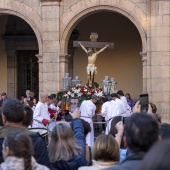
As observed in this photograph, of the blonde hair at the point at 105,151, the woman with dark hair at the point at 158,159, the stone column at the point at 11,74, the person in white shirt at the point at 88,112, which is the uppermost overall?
the stone column at the point at 11,74

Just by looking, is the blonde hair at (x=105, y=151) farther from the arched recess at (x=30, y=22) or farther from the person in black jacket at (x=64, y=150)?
the arched recess at (x=30, y=22)

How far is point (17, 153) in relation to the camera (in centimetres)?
382

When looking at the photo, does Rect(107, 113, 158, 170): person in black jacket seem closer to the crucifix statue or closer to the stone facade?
the crucifix statue

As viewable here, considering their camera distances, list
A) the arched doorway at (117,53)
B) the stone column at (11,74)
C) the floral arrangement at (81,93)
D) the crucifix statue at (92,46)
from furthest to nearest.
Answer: the stone column at (11,74)
the arched doorway at (117,53)
the crucifix statue at (92,46)
the floral arrangement at (81,93)

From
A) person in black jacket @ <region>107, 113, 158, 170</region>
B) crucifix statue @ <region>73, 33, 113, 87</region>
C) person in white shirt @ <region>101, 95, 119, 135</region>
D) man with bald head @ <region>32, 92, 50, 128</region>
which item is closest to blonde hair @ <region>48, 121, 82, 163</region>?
person in black jacket @ <region>107, 113, 158, 170</region>

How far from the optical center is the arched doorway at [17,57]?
71.5 feet

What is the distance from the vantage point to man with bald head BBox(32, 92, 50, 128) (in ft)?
36.3

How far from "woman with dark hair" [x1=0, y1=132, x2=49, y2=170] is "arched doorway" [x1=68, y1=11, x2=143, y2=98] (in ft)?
57.4

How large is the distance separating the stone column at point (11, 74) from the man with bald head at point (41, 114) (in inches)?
407

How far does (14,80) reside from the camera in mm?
21781

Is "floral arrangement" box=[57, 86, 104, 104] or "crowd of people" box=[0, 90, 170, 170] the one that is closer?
"crowd of people" box=[0, 90, 170, 170]

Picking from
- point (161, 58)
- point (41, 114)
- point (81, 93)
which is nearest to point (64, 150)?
point (41, 114)

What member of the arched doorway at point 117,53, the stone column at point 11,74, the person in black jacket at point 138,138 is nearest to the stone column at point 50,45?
the arched doorway at point 117,53

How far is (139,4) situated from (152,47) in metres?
1.60
